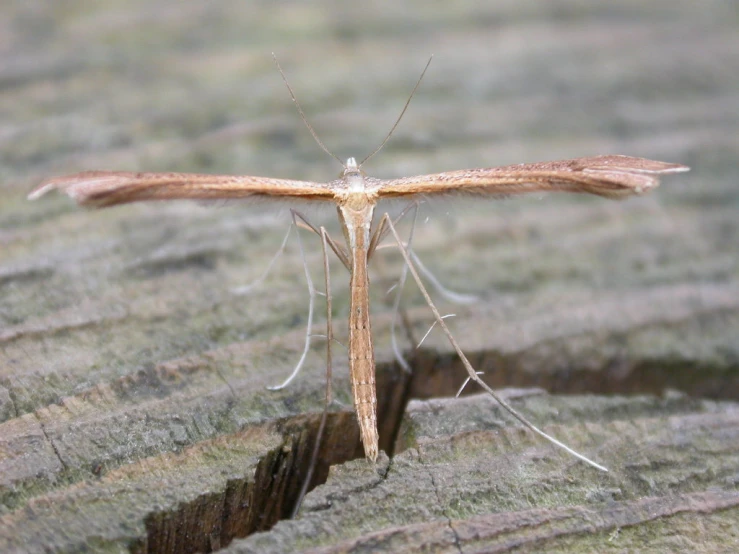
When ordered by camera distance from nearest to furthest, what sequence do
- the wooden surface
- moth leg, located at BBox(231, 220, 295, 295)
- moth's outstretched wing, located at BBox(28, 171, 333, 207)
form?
1. the wooden surface
2. moth's outstretched wing, located at BBox(28, 171, 333, 207)
3. moth leg, located at BBox(231, 220, 295, 295)

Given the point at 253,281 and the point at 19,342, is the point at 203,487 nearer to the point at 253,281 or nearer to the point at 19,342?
the point at 19,342

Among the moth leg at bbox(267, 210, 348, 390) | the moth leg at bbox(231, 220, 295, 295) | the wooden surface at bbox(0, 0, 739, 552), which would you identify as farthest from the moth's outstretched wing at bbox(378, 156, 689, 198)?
the moth leg at bbox(231, 220, 295, 295)

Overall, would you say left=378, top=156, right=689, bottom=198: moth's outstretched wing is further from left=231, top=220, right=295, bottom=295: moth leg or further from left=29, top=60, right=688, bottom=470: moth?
left=231, top=220, right=295, bottom=295: moth leg

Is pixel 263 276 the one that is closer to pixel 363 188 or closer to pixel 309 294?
pixel 309 294

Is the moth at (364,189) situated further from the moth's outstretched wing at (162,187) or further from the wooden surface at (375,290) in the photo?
the wooden surface at (375,290)

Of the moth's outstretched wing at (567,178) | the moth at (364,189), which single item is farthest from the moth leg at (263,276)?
the moth's outstretched wing at (567,178)

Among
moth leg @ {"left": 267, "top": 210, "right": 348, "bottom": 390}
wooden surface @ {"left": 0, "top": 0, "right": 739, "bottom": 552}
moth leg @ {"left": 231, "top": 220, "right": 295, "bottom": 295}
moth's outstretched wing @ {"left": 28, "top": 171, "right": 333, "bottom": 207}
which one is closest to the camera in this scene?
wooden surface @ {"left": 0, "top": 0, "right": 739, "bottom": 552}

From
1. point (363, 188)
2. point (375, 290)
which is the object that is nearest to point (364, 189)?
point (363, 188)
